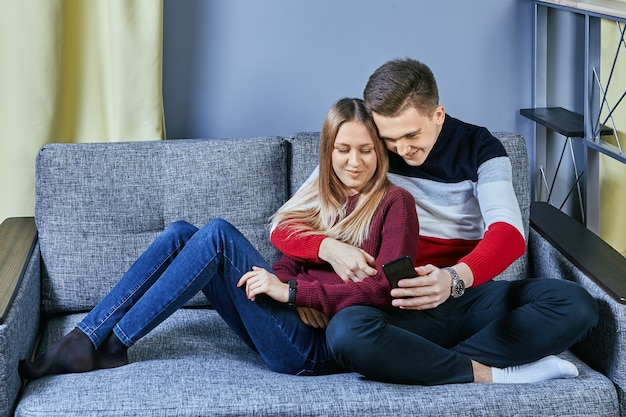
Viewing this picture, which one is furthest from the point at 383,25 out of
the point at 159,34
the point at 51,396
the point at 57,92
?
the point at 51,396

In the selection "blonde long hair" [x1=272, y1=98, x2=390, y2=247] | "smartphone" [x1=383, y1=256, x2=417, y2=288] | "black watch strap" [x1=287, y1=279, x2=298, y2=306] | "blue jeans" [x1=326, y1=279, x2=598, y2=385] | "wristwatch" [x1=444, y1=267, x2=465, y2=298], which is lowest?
"blue jeans" [x1=326, y1=279, x2=598, y2=385]

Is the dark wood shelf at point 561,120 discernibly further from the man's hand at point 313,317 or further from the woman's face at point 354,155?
the man's hand at point 313,317

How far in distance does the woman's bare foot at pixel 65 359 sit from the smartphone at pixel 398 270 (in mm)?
689

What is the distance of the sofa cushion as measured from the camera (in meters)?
2.32

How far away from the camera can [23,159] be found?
8.44ft

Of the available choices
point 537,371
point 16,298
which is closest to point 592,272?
point 537,371

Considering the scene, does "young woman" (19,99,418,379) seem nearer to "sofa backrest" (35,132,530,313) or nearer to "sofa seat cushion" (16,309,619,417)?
"sofa seat cushion" (16,309,619,417)

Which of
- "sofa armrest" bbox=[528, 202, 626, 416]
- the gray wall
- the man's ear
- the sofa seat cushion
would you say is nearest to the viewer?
the sofa seat cushion

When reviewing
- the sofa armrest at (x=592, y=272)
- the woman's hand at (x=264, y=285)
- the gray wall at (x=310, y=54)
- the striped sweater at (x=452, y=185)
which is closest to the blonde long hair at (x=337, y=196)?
the striped sweater at (x=452, y=185)

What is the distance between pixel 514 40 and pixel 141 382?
1.63 metres

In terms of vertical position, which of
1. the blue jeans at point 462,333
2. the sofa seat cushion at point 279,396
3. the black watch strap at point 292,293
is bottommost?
the sofa seat cushion at point 279,396

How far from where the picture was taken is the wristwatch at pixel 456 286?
1.90 m

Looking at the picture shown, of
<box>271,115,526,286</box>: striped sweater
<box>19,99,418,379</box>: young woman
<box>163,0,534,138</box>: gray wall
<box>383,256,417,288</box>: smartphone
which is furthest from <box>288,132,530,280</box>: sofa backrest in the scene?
<box>383,256,417,288</box>: smartphone

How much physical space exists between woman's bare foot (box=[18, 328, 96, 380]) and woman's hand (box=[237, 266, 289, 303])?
38cm
